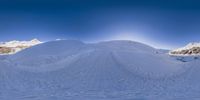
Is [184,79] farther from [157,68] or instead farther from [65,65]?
[65,65]

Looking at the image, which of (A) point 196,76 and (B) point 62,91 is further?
(A) point 196,76

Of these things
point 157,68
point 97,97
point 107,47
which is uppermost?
point 107,47

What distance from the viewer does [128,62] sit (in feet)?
56.0

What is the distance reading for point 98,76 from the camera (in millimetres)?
15477

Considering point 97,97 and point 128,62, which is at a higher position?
point 128,62

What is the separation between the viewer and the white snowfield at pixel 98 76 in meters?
12.7

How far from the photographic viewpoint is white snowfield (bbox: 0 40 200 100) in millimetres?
12683

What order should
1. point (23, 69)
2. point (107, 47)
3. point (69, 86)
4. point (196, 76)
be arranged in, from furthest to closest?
point (107, 47)
point (23, 69)
point (196, 76)
point (69, 86)

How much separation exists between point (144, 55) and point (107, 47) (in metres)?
2.36

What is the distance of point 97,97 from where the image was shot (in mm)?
12047

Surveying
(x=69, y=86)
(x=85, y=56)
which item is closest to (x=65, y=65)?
(x=85, y=56)

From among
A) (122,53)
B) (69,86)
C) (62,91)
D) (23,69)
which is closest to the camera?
(62,91)

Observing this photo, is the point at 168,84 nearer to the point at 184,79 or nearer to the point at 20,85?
the point at 184,79

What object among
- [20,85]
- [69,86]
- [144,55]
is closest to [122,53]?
[144,55]
